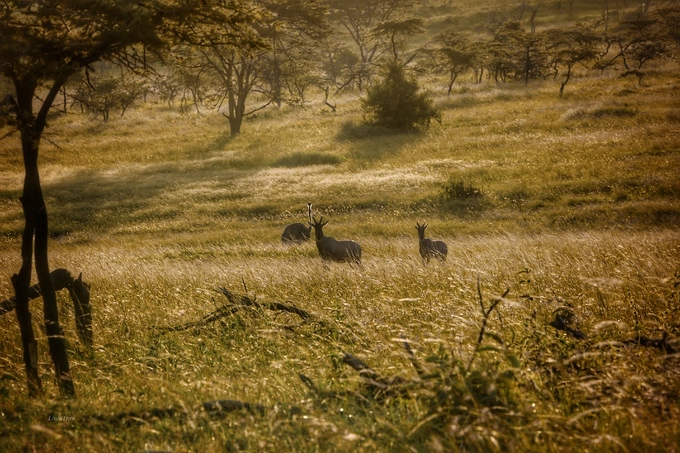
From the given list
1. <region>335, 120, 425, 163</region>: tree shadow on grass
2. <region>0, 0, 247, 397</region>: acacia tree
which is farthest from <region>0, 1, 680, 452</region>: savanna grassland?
<region>335, 120, 425, 163</region>: tree shadow on grass

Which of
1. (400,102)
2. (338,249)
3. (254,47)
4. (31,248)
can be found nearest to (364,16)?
(400,102)

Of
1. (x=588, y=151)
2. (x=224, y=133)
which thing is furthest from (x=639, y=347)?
(x=224, y=133)

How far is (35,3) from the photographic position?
573 centimetres

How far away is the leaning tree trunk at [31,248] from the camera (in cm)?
533

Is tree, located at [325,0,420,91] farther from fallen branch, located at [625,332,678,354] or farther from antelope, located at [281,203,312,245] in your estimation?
fallen branch, located at [625,332,678,354]

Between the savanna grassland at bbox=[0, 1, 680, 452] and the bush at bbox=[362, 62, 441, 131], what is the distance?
42.1ft

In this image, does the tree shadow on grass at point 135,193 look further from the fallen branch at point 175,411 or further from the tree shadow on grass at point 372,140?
the fallen branch at point 175,411

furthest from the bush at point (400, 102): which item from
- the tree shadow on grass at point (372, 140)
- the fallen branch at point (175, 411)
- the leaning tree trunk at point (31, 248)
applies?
the fallen branch at point (175, 411)

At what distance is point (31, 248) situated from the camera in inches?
216

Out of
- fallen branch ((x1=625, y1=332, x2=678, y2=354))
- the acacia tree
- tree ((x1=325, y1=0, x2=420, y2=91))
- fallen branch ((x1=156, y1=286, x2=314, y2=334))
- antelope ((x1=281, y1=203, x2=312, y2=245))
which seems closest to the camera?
fallen branch ((x1=625, y1=332, x2=678, y2=354))

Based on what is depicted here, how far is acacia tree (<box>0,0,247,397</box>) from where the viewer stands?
5.31m

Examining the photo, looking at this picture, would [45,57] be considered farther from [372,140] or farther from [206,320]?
[372,140]

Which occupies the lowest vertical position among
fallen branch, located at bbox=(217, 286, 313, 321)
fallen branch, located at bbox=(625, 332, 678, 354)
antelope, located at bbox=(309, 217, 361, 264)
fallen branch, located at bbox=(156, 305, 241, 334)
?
antelope, located at bbox=(309, 217, 361, 264)

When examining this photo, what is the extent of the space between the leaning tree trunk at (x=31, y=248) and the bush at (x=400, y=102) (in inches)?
1418
